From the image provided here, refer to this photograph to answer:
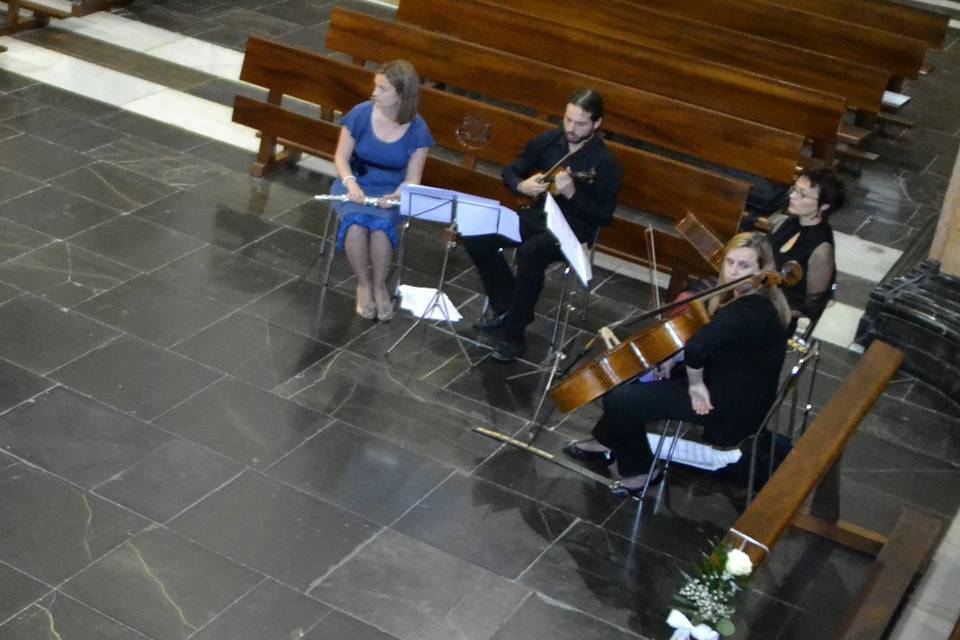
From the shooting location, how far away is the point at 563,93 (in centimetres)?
684

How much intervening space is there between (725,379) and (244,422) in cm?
181

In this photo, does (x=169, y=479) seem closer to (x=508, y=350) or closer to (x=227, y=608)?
(x=227, y=608)

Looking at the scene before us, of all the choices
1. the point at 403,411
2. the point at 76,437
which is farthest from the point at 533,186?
the point at 76,437

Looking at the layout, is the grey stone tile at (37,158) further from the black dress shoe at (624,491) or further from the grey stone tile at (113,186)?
the black dress shoe at (624,491)

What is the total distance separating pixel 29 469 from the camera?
180 inches

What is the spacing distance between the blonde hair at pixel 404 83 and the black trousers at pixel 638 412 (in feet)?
5.71

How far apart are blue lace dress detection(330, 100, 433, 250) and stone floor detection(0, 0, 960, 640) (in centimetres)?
40

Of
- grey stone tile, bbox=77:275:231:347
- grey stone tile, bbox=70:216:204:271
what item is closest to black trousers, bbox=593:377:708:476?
grey stone tile, bbox=77:275:231:347

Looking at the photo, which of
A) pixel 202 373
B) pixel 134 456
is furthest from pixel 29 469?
pixel 202 373

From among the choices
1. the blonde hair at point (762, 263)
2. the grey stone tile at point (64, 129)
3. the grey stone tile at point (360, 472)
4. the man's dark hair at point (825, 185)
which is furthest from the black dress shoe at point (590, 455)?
the grey stone tile at point (64, 129)

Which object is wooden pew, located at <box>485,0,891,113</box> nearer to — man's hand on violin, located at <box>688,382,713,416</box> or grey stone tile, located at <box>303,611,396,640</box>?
man's hand on violin, located at <box>688,382,713,416</box>

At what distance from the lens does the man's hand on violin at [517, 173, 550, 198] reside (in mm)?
5500

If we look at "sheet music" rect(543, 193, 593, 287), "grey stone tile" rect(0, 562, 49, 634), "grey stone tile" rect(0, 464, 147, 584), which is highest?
"sheet music" rect(543, 193, 593, 287)

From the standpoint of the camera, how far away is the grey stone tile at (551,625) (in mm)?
4219
